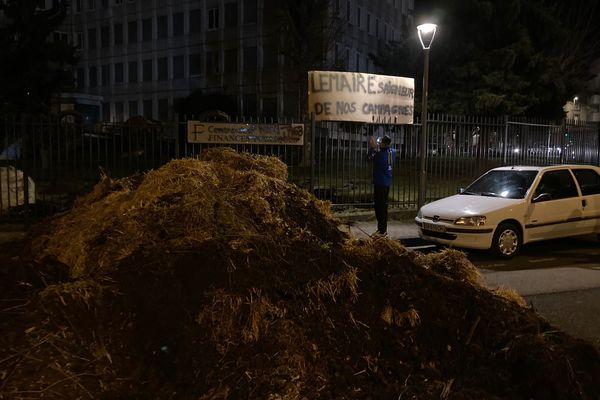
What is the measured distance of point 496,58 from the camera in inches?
834

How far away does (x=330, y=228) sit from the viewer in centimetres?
592

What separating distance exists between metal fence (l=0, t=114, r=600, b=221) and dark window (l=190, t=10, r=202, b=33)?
30.3 meters

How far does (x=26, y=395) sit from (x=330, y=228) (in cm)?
337

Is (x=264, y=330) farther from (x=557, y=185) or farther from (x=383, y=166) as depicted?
(x=557, y=185)

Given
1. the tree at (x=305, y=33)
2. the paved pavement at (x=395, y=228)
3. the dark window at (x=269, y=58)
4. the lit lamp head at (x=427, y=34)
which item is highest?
the dark window at (x=269, y=58)

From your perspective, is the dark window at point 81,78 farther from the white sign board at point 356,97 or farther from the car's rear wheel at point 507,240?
the car's rear wheel at point 507,240

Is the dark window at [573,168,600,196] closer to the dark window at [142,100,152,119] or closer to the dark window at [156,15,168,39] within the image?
the dark window at [156,15,168,39]

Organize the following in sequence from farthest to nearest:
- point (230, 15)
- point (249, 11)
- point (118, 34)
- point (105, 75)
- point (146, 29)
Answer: point (105, 75) → point (118, 34) → point (146, 29) → point (230, 15) → point (249, 11)

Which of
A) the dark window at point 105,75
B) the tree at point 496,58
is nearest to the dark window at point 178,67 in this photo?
the dark window at point 105,75

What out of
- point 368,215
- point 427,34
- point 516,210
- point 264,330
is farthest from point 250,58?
point 264,330

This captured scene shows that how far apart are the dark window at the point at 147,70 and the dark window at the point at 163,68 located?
111 centimetres

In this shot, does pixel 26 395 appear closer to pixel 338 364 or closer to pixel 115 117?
pixel 338 364

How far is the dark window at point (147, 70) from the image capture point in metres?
46.5

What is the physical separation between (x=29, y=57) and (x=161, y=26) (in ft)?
83.5
